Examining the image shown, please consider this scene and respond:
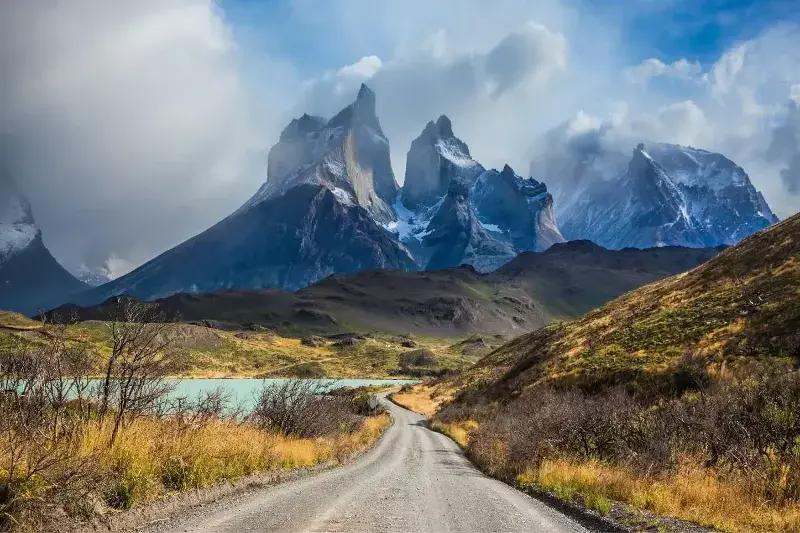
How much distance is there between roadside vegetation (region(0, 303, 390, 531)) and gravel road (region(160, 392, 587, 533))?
1.10 metres

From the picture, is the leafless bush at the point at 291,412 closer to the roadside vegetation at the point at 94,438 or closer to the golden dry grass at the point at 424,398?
the roadside vegetation at the point at 94,438

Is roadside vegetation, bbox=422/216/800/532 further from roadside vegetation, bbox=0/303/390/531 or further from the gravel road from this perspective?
roadside vegetation, bbox=0/303/390/531

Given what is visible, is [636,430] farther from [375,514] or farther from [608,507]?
[375,514]

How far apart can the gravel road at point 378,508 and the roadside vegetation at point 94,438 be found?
1102 mm

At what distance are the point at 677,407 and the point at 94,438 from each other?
61.9ft

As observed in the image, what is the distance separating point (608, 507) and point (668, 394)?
2203cm

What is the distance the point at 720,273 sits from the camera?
51.2 m

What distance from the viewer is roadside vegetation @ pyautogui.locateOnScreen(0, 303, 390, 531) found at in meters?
8.09

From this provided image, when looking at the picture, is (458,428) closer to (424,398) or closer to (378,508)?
(378,508)

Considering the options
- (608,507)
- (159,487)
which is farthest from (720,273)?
(159,487)

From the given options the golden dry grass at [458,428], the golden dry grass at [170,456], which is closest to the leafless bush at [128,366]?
the golden dry grass at [170,456]

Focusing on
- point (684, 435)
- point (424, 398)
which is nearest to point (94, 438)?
point (684, 435)

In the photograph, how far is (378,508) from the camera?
497 inches

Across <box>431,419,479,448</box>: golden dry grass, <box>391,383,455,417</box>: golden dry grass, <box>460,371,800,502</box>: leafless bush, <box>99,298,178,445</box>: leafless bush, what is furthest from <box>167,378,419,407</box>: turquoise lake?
<box>99,298,178,445</box>: leafless bush
